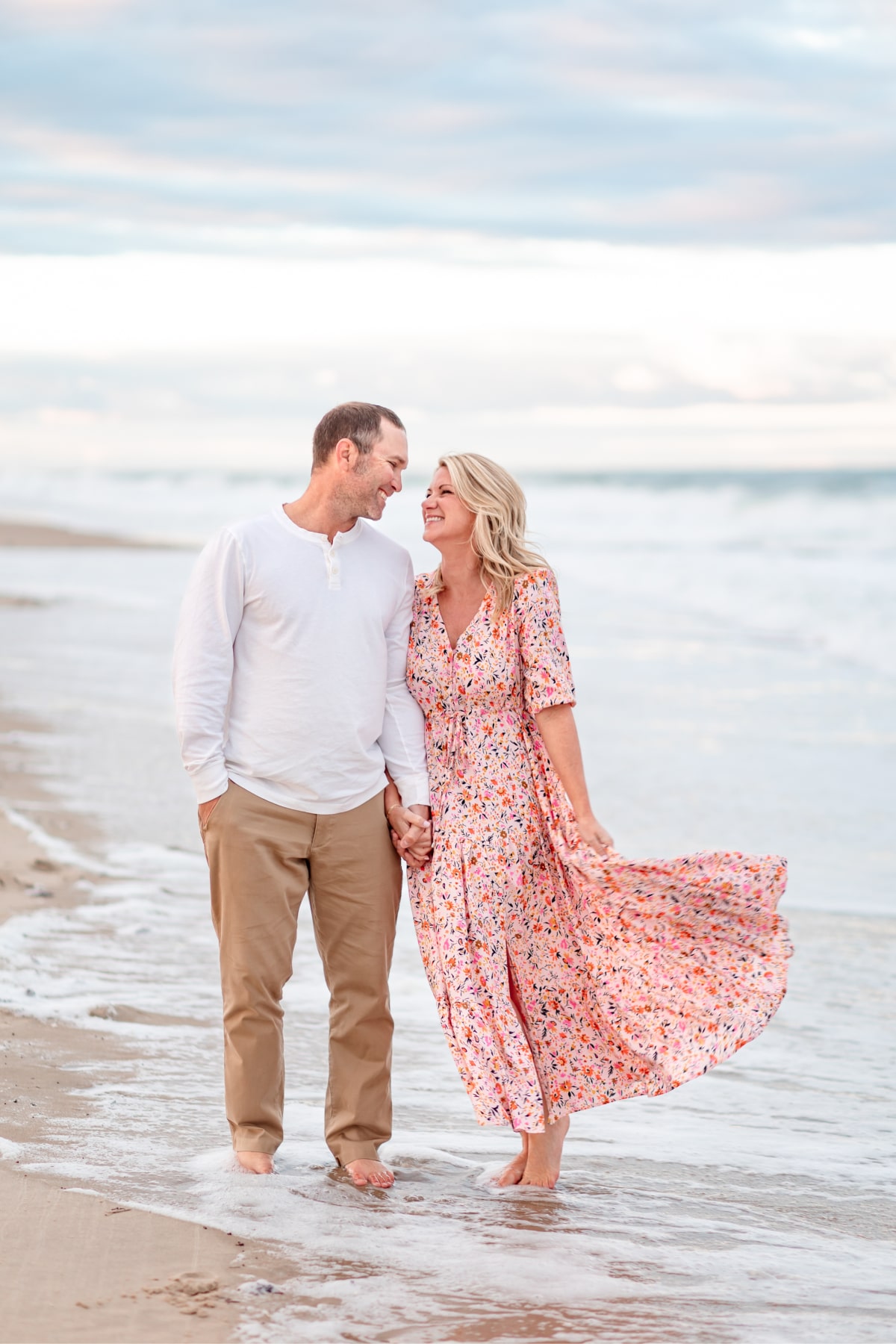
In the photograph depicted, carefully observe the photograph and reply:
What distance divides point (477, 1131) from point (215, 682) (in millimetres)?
1547

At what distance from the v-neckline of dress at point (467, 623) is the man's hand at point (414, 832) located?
42 cm

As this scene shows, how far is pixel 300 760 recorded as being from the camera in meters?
3.94

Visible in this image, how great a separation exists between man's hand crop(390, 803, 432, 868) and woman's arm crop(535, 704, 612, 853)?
1.23 feet

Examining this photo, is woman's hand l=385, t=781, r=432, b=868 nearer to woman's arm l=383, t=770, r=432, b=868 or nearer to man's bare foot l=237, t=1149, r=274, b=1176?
woman's arm l=383, t=770, r=432, b=868

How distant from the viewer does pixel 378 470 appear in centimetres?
394

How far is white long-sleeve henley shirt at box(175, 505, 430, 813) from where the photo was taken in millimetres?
3869

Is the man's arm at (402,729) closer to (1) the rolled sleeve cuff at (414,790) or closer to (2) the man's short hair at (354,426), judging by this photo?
(1) the rolled sleeve cuff at (414,790)

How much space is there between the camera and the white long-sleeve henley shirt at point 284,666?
3869mm

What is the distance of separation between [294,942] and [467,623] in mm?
935

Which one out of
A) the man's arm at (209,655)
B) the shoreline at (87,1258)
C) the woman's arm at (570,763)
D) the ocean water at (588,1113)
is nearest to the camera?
the shoreline at (87,1258)

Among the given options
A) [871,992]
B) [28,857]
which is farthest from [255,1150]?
[28,857]

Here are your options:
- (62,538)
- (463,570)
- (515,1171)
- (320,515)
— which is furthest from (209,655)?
(62,538)

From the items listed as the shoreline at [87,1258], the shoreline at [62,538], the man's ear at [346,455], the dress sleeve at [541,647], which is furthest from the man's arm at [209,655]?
the shoreline at [62,538]

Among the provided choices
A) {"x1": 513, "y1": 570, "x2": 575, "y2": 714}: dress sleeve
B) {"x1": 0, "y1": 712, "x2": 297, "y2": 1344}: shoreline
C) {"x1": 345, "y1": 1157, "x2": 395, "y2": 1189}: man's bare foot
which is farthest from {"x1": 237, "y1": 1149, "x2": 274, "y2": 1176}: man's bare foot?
{"x1": 513, "y1": 570, "x2": 575, "y2": 714}: dress sleeve
